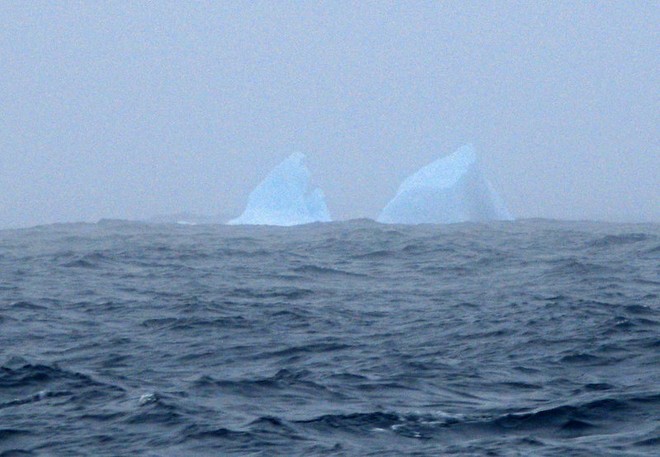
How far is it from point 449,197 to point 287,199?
5.27m

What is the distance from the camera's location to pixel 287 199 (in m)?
31.9

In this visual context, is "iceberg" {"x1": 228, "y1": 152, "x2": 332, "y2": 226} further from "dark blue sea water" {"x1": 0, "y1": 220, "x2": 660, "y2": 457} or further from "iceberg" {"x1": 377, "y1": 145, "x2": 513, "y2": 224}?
"dark blue sea water" {"x1": 0, "y1": 220, "x2": 660, "y2": 457}

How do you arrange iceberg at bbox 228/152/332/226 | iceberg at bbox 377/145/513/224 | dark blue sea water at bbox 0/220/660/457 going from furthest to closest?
iceberg at bbox 228/152/332/226
iceberg at bbox 377/145/513/224
dark blue sea water at bbox 0/220/660/457

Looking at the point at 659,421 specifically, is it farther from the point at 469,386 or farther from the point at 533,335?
the point at 533,335

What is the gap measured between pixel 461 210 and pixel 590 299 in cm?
1711

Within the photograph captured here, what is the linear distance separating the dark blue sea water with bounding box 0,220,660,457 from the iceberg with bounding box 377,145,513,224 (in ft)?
34.6

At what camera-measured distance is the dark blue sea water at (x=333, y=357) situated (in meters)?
7.20

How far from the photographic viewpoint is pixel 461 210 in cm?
3023

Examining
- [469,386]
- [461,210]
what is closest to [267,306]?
[469,386]

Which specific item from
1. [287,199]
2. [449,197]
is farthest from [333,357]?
[287,199]

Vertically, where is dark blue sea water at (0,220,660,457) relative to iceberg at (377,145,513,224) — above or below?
below

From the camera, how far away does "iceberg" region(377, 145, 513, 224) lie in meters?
29.7

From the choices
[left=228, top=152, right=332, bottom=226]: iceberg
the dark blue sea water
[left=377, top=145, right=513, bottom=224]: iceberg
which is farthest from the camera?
[left=228, top=152, right=332, bottom=226]: iceberg

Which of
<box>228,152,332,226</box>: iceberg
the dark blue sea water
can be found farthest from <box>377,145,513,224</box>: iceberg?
the dark blue sea water
